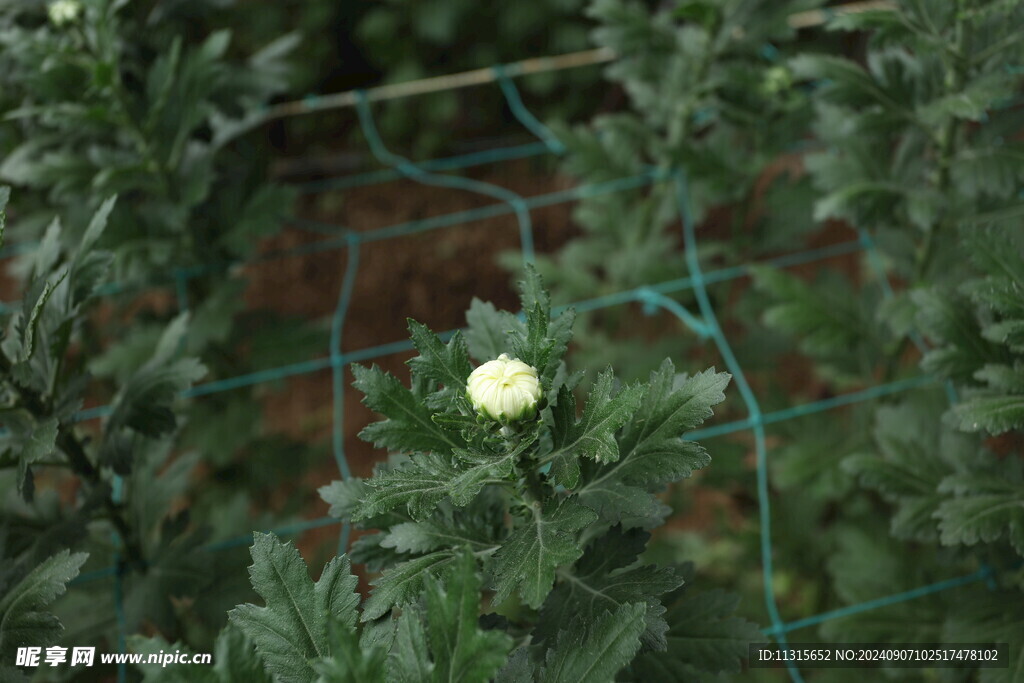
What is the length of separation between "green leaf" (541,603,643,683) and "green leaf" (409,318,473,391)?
0.34 metres

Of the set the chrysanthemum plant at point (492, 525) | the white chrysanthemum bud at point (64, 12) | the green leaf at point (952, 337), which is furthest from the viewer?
the white chrysanthemum bud at point (64, 12)

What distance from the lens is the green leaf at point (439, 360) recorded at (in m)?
1.13

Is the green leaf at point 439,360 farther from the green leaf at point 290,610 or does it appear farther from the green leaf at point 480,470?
the green leaf at point 290,610

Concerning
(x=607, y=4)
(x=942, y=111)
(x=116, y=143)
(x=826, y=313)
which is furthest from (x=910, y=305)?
(x=116, y=143)

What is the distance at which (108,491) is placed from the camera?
1524mm

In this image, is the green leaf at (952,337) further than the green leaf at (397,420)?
Yes

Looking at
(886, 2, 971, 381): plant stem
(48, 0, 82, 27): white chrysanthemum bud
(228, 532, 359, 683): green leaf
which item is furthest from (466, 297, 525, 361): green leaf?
(48, 0, 82, 27): white chrysanthemum bud

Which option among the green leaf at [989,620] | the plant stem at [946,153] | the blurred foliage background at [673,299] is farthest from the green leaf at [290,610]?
the plant stem at [946,153]

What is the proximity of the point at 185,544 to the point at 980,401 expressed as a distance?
54.3 inches

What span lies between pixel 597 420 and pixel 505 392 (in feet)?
0.41

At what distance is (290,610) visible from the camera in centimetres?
110

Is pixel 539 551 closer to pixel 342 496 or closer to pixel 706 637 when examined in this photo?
pixel 342 496

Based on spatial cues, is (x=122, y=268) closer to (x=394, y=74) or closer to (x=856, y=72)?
(x=856, y=72)

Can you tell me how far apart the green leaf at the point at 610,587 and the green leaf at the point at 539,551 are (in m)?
0.12
